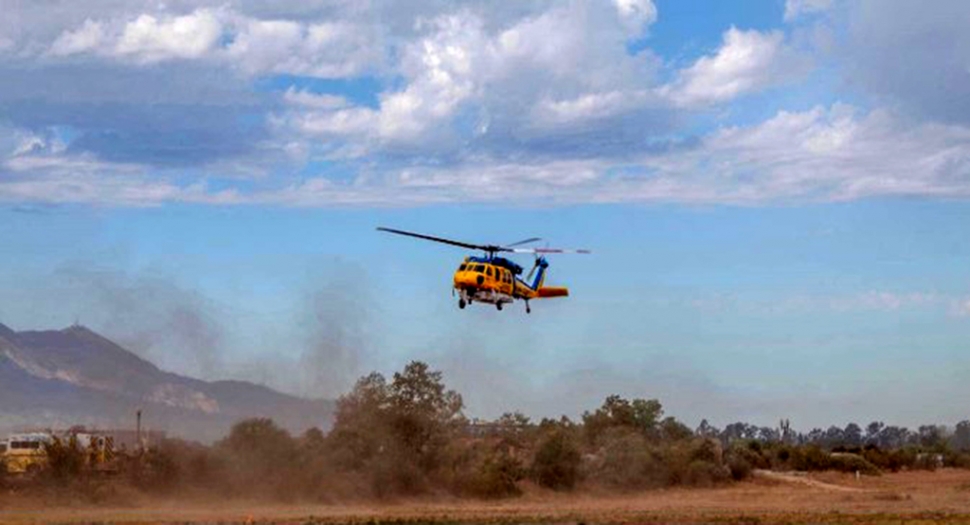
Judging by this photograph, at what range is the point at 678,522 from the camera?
82.2m

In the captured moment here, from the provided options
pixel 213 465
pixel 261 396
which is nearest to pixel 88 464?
pixel 213 465

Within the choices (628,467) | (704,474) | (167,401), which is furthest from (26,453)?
(704,474)

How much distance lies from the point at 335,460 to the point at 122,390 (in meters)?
47.5

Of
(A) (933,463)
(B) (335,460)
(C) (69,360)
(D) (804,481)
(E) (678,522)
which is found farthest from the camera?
(C) (69,360)

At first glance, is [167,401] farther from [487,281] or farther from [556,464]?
[487,281]

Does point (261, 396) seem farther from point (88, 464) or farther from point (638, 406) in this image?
point (638, 406)

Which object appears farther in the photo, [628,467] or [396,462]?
[628,467]

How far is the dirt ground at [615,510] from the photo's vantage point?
85812mm

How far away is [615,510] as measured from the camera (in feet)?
329

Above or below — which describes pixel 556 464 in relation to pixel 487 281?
below

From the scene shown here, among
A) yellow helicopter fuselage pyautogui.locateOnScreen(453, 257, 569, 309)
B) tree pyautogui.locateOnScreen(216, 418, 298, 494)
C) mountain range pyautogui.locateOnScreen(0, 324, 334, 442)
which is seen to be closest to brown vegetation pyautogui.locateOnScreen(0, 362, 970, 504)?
tree pyautogui.locateOnScreen(216, 418, 298, 494)

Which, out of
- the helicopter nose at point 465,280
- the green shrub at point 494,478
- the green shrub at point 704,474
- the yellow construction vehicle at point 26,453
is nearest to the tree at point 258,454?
the yellow construction vehicle at point 26,453

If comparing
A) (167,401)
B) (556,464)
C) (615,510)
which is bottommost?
(615,510)

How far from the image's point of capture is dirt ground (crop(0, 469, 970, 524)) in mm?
85812
